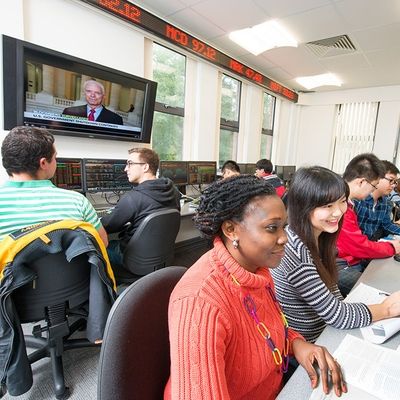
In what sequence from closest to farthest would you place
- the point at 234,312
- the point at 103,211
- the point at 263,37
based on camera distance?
the point at 234,312 < the point at 103,211 < the point at 263,37

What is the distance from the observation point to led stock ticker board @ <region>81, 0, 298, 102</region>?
246 centimetres

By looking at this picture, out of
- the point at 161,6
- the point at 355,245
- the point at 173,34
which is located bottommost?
the point at 355,245

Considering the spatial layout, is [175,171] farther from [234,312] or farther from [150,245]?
[234,312]

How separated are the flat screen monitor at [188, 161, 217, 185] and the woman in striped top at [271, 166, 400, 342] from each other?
2158mm

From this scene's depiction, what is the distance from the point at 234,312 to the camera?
591 mm

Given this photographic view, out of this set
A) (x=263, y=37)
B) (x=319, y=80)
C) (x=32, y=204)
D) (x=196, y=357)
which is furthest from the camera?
(x=319, y=80)

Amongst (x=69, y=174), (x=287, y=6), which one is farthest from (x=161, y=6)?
(x=69, y=174)

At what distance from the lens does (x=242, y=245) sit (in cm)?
68

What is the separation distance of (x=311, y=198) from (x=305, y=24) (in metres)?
2.77

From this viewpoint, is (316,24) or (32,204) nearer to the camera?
(32,204)

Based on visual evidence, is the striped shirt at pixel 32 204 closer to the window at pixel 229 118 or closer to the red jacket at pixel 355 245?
the red jacket at pixel 355 245

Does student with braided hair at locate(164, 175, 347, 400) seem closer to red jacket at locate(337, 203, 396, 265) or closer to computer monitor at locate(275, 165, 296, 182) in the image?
red jacket at locate(337, 203, 396, 265)

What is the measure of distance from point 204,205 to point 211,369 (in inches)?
14.7

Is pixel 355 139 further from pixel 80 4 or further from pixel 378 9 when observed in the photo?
pixel 80 4
